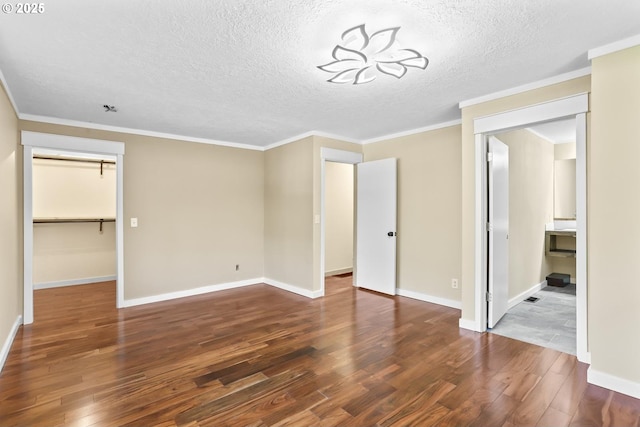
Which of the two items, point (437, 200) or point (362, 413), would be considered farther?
point (437, 200)

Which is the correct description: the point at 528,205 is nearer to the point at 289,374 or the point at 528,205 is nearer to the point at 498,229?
the point at 498,229

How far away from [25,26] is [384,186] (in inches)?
162

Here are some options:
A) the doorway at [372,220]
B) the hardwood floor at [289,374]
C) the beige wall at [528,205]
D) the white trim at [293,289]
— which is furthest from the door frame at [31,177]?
the beige wall at [528,205]

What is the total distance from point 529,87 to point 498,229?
1.46 m

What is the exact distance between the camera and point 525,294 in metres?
4.62

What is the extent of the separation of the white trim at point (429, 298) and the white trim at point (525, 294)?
0.68 metres

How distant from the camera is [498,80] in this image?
113 inches

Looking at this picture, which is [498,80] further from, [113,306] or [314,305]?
[113,306]

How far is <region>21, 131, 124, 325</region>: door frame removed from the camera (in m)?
3.71

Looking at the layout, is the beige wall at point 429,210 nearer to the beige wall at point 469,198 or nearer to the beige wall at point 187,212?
the beige wall at point 469,198

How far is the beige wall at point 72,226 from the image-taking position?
17.9 ft

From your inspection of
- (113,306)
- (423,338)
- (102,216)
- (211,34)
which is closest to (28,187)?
(113,306)

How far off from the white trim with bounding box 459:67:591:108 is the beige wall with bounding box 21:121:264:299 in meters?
3.60

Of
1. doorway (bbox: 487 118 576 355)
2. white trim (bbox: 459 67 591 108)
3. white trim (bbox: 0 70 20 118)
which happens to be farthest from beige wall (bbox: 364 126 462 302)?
white trim (bbox: 0 70 20 118)
